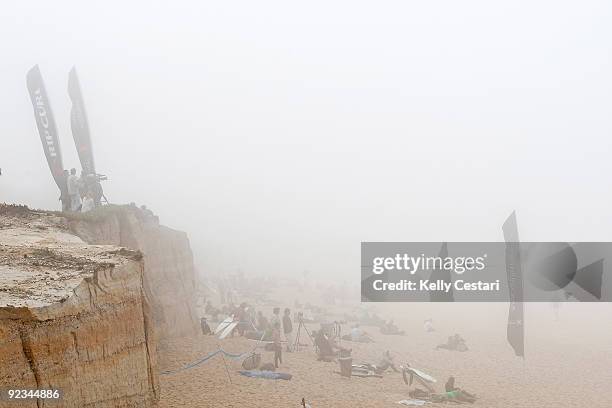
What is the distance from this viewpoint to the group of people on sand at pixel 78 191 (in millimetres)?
18203

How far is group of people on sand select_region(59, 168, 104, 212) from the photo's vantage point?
18203 mm

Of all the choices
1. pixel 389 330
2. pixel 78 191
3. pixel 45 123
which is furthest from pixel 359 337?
pixel 45 123

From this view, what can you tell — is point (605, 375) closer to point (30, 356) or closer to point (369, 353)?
point (369, 353)

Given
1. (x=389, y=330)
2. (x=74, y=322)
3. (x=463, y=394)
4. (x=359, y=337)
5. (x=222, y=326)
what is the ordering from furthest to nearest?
(x=389, y=330) < (x=359, y=337) < (x=222, y=326) < (x=463, y=394) < (x=74, y=322)


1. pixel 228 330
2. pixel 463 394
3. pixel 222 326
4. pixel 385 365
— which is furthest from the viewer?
pixel 222 326

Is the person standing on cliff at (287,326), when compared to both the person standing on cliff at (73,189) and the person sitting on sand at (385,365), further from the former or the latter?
the person standing on cliff at (73,189)

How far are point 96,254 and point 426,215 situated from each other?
171 m

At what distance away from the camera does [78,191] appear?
18484 millimetres

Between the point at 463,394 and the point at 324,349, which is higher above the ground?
the point at 324,349

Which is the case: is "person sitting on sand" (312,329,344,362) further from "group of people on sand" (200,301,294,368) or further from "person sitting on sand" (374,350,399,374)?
"person sitting on sand" (374,350,399,374)

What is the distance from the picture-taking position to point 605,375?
19.5 meters

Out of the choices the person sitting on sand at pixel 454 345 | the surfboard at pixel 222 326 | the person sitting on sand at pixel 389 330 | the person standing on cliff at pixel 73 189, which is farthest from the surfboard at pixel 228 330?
the person sitting on sand at pixel 454 345

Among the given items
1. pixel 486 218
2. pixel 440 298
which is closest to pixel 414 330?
pixel 440 298

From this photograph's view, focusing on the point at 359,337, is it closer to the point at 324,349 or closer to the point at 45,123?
the point at 324,349
